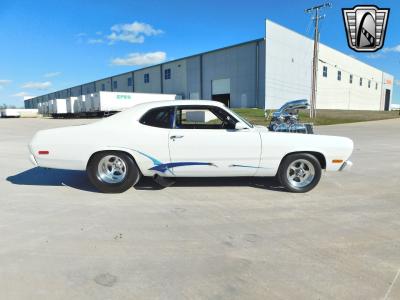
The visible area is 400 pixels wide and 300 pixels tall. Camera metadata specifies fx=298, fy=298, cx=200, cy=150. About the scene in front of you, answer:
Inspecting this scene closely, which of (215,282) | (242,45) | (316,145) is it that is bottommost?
(215,282)

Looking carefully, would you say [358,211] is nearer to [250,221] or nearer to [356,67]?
[250,221]

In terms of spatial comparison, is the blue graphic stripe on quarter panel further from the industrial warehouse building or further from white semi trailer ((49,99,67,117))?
white semi trailer ((49,99,67,117))

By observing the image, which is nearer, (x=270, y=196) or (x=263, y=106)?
(x=270, y=196)

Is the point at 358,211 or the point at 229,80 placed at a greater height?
the point at 229,80

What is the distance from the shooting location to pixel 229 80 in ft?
147

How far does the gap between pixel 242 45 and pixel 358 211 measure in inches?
1628

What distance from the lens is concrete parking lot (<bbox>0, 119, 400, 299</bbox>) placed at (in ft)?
8.34

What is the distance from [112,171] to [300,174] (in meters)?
3.25

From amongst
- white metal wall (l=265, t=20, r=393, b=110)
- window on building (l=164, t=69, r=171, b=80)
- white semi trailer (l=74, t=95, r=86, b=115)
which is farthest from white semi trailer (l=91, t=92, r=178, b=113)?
white metal wall (l=265, t=20, r=393, b=110)

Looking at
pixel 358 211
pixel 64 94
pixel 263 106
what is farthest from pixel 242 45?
pixel 64 94

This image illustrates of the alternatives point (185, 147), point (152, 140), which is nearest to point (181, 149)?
point (185, 147)

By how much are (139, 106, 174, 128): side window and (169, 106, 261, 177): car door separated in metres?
0.12

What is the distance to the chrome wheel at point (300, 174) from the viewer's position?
5.08 m

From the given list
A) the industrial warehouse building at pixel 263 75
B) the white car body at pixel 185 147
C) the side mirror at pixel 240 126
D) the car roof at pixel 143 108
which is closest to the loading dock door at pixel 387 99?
the industrial warehouse building at pixel 263 75
